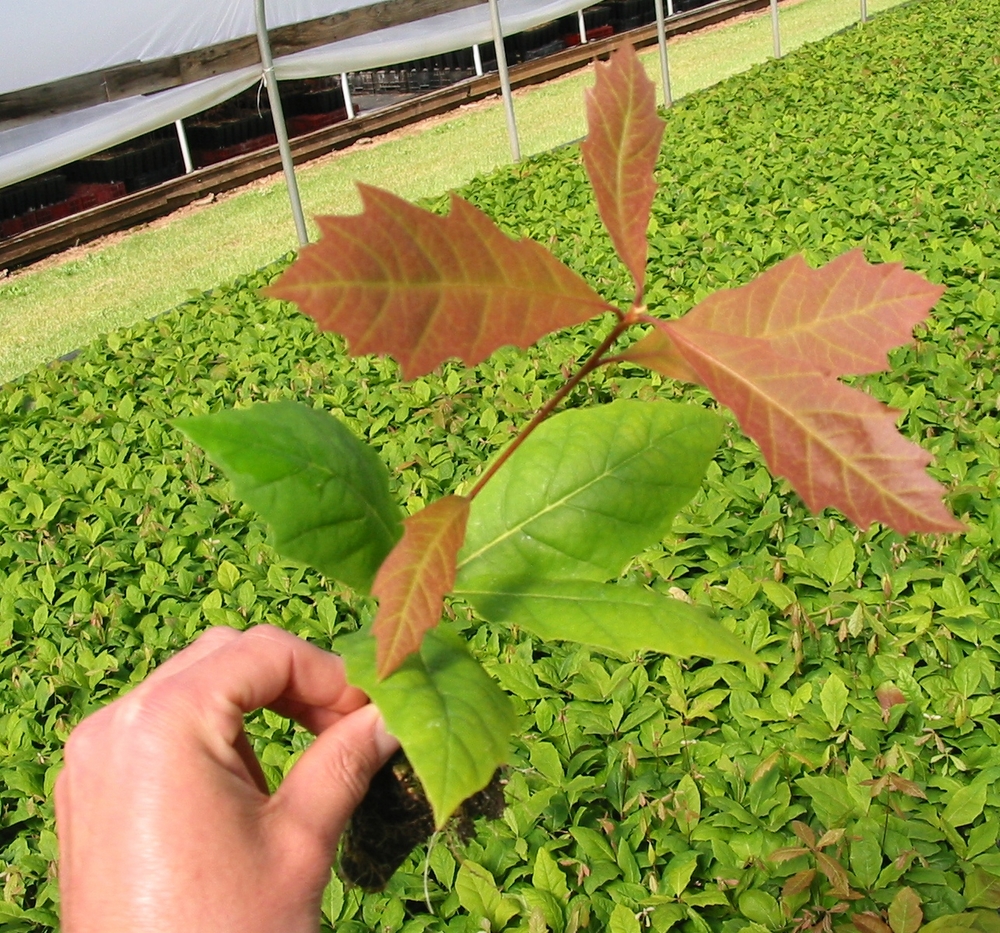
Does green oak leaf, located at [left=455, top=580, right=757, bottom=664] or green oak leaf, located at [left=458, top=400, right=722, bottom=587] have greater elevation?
green oak leaf, located at [left=458, top=400, right=722, bottom=587]

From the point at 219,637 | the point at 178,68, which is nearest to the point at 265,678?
the point at 219,637

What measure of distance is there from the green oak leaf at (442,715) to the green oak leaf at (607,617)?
5 centimetres

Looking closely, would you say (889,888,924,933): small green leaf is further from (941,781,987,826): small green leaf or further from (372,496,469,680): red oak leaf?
(372,496,469,680): red oak leaf

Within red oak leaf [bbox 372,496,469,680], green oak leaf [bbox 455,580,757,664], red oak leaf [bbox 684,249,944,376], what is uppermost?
red oak leaf [bbox 684,249,944,376]

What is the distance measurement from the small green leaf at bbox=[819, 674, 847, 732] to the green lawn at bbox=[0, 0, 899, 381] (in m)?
4.05

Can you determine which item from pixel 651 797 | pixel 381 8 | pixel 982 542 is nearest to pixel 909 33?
pixel 381 8

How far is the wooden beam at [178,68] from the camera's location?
684 cm

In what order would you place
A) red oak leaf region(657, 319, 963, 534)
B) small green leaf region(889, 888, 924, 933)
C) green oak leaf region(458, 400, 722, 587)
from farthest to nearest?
small green leaf region(889, 888, 924, 933) < green oak leaf region(458, 400, 722, 587) < red oak leaf region(657, 319, 963, 534)

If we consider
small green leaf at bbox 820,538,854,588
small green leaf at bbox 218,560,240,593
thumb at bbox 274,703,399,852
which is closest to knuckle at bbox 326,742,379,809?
thumb at bbox 274,703,399,852

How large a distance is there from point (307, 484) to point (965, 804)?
129cm

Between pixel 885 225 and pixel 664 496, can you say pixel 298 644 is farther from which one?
pixel 885 225

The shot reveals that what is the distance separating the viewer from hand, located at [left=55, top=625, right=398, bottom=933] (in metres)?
0.73

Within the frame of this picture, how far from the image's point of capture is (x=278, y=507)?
2.03 ft

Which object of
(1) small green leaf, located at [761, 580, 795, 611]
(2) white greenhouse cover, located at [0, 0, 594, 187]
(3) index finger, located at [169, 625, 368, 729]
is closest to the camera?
(3) index finger, located at [169, 625, 368, 729]
